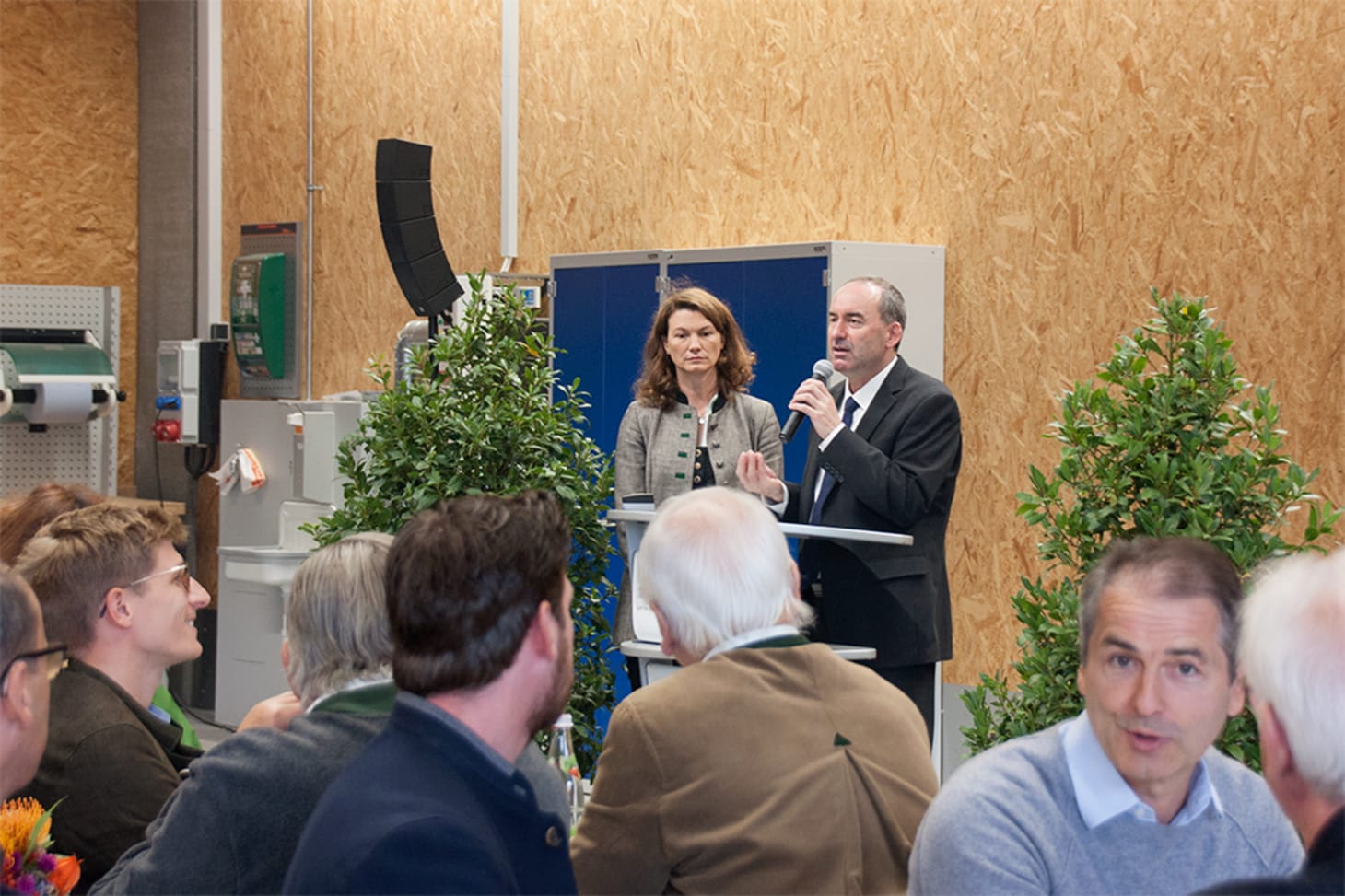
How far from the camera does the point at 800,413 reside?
4051 mm

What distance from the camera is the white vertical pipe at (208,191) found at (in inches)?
326

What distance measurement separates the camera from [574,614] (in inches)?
157

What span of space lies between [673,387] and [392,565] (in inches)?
117

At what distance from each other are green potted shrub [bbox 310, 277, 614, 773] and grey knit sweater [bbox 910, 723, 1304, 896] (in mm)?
2149

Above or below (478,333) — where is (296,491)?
below

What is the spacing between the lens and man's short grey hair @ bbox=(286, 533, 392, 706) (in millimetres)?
2094

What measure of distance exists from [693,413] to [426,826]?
315 cm

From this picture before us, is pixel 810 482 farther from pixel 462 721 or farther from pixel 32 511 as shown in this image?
pixel 462 721

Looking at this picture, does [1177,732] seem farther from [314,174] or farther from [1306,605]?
[314,174]

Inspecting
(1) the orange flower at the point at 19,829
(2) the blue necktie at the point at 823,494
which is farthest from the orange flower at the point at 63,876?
(2) the blue necktie at the point at 823,494

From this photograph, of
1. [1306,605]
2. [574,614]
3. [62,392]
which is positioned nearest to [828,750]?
[1306,605]

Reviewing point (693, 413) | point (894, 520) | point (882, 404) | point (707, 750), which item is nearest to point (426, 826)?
point (707, 750)

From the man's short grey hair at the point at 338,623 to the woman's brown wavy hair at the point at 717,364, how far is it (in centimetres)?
251

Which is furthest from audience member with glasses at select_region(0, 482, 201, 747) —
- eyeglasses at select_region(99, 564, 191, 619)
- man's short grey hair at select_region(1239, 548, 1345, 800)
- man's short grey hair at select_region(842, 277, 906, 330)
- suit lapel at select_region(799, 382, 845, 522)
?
man's short grey hair at select_region(1239, 548, 1345, 800)
